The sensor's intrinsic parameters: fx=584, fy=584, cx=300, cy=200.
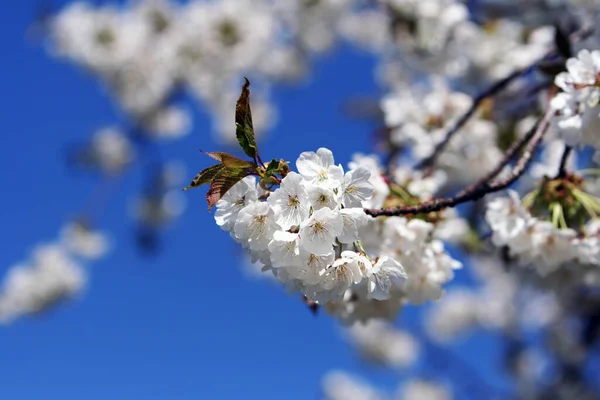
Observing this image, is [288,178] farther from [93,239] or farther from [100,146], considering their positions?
[100,146]

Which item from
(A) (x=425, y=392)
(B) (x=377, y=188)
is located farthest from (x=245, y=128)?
(A) (x=425, y=392)

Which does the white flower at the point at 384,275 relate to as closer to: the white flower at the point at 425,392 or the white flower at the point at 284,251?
the white flower at the point at 284,251

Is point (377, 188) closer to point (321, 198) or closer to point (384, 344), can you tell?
point (321, 198)

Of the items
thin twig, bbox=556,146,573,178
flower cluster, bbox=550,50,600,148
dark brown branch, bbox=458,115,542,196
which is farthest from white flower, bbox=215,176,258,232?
thin twig, bbox=556,146,573,178

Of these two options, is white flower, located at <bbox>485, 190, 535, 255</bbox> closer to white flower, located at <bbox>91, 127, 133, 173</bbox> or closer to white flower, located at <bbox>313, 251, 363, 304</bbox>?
white flower, located at <bbox>313, 251, 363, 304</bbox>

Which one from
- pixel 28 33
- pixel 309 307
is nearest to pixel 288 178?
pixel 309 307

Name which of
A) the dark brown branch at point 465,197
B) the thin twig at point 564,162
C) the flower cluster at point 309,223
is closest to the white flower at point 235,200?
the flower cluster at point 309,223

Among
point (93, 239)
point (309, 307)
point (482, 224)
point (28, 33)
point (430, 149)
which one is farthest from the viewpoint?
point (93, 239)
